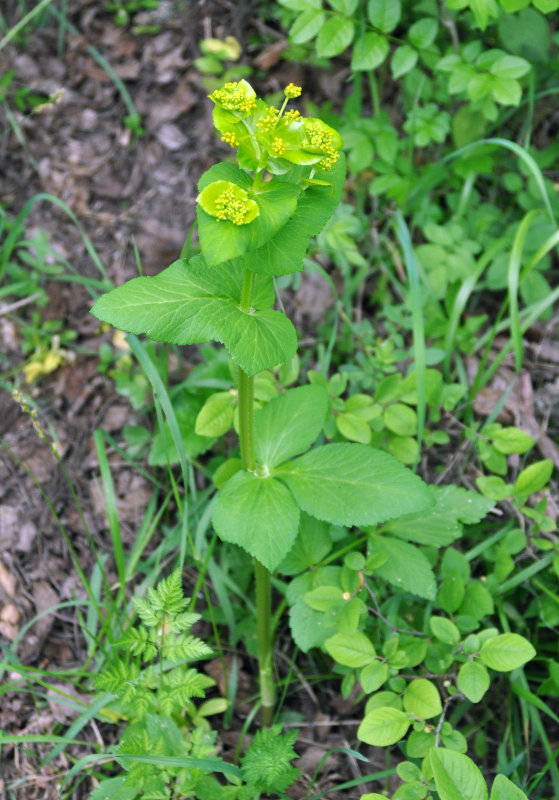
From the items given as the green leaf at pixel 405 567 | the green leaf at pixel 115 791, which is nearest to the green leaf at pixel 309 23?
the green leaf at pixel 405 567

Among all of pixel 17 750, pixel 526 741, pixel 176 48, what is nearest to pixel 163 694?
pixel 17 750

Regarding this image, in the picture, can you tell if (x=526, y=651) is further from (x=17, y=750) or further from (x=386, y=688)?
(x=17, y=750)

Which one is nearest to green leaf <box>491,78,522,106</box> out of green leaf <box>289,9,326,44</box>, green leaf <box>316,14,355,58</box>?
green leaf <box>316,14,355,58</box>

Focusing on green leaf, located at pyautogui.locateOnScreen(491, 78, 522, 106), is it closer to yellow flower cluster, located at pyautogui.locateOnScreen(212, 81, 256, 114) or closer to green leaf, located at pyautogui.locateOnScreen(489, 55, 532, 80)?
green leaf, located at pyautogui.locateOnScreen(489, 55, 532, 80)

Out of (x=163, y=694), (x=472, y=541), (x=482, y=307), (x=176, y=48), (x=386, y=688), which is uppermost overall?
(x=176, y=48)

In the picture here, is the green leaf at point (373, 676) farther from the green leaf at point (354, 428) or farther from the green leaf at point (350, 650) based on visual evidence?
the green leaf at point (354, 428)

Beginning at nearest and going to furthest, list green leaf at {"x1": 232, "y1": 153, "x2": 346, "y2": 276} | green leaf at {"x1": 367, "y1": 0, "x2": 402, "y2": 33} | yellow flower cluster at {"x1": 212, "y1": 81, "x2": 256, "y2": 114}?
yellow flower cluster at {"x1": 212, "y1": 81, "x2": 256, "y2": 114}
green leaf at {"x1": 232, "y1": 153, "x2": 346, "y2": 276}
green leaf at {"x1": 367, "y1": 0, "x2": 402, "y2": 33}
